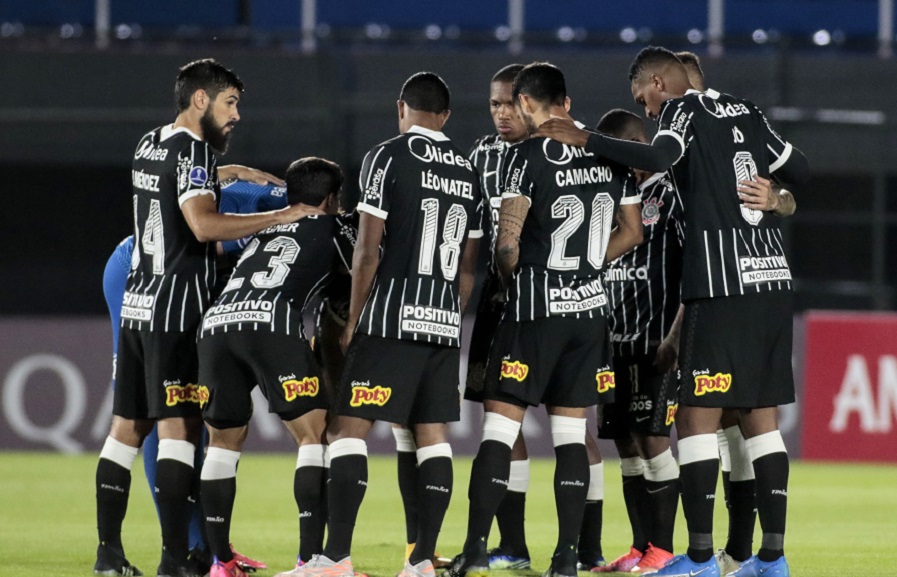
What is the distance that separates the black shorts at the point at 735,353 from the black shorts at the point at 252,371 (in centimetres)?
177

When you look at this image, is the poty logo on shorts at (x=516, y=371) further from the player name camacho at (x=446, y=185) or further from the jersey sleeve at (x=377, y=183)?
the jersey sleeve at (x=377, y=183)

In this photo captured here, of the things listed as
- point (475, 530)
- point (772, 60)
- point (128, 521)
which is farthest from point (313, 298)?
point (772, 60)

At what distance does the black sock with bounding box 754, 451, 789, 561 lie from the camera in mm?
6562

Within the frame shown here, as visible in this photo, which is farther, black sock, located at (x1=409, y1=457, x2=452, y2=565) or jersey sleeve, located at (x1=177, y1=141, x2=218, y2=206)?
jersey sleeve, located at (x1=177, y1=141, x2=218, y2=206)

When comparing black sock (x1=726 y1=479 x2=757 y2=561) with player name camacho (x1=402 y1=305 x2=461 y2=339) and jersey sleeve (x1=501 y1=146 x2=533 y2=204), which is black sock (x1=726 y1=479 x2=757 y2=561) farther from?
jersey sleeve (x1=501 y1=146 x2=533 y2=204)

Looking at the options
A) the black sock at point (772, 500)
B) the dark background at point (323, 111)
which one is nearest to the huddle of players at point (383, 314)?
the black sock at point (772, 500)

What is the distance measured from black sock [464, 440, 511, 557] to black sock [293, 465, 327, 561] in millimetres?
690

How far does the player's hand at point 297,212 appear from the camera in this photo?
22.0 ft

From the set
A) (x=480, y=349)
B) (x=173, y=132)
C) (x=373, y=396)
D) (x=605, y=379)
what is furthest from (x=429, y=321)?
(x=173, y=132)

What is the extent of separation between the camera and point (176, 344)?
6680 millimetres

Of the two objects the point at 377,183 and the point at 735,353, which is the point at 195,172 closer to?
the point at 377,183

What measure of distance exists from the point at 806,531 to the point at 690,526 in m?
2.61

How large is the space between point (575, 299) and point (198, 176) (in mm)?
1830


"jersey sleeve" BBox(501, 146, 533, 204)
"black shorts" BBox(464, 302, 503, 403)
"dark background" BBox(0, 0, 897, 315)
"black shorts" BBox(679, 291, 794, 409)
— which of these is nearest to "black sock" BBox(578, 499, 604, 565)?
"black shorts" BBox(464, 302, 503, 403)
